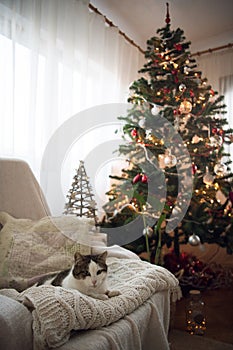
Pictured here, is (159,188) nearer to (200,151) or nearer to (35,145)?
(200,151)

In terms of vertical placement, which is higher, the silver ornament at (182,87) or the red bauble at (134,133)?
the silver ornament at (182,87)

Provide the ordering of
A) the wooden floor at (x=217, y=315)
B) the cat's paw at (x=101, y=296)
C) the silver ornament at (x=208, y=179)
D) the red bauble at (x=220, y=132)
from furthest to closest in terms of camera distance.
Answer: the red bauble at (x=220, y=132)
the silver ornament at (x=208, y=179)
the wooden floor at (x=217, y=315)
the cat's paw at (x=101, y=296)

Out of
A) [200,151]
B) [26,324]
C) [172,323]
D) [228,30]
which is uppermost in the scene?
[228,30]

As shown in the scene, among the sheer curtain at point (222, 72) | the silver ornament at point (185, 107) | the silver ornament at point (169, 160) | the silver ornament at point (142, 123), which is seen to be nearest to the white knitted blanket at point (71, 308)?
the silver ornament at point (169, 160)

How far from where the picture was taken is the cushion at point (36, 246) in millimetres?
1060

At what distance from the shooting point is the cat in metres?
0.99

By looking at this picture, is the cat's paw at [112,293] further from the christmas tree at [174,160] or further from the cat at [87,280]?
the christmas tree at [174,160]

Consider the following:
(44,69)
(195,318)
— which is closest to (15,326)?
(195,318)

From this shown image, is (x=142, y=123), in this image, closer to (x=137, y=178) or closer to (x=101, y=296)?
(x=137, y=178)

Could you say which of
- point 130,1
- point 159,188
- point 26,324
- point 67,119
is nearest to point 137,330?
point 26,324

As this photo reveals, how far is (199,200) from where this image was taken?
2064mm

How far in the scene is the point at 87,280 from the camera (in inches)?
38.9

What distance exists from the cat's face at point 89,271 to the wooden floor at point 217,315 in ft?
2.98

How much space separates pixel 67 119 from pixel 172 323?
1.60 meters
